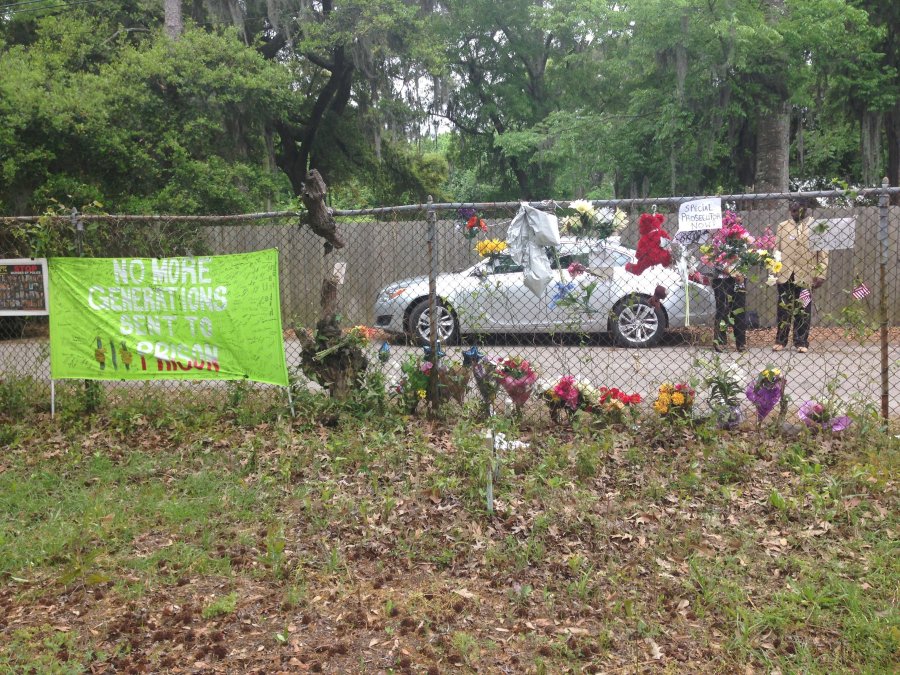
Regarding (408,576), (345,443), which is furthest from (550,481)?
(345,443)

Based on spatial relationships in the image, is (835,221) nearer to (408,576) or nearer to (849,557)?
(849,557)

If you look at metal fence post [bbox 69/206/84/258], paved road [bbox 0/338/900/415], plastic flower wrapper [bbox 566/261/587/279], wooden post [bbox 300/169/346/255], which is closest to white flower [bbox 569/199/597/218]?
plastic flower wrapper [bbox 566/261/587/279]

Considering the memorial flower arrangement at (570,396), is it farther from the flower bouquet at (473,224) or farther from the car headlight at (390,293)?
the car headlight at (390,293)

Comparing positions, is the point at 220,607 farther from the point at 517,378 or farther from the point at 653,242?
the point at 653,242

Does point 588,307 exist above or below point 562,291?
below

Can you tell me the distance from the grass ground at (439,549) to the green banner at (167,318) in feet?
1.48

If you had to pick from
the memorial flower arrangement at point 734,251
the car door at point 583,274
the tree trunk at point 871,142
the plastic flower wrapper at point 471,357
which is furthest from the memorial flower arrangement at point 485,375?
the tree trunk at point 871,142

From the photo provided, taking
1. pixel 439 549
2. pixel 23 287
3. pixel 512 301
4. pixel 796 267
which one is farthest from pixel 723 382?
pixel 23 287

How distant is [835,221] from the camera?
4.87m

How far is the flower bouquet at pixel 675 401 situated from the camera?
499 cm

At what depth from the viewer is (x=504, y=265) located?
17.8ft

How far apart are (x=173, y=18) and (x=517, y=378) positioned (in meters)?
12.9

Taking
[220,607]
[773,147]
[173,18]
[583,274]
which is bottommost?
[220,607]

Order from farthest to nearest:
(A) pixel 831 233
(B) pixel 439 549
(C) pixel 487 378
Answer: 1. (C) pixel 487 378
2. (A) pixel 831 233
3. (B) pixel 439 549
